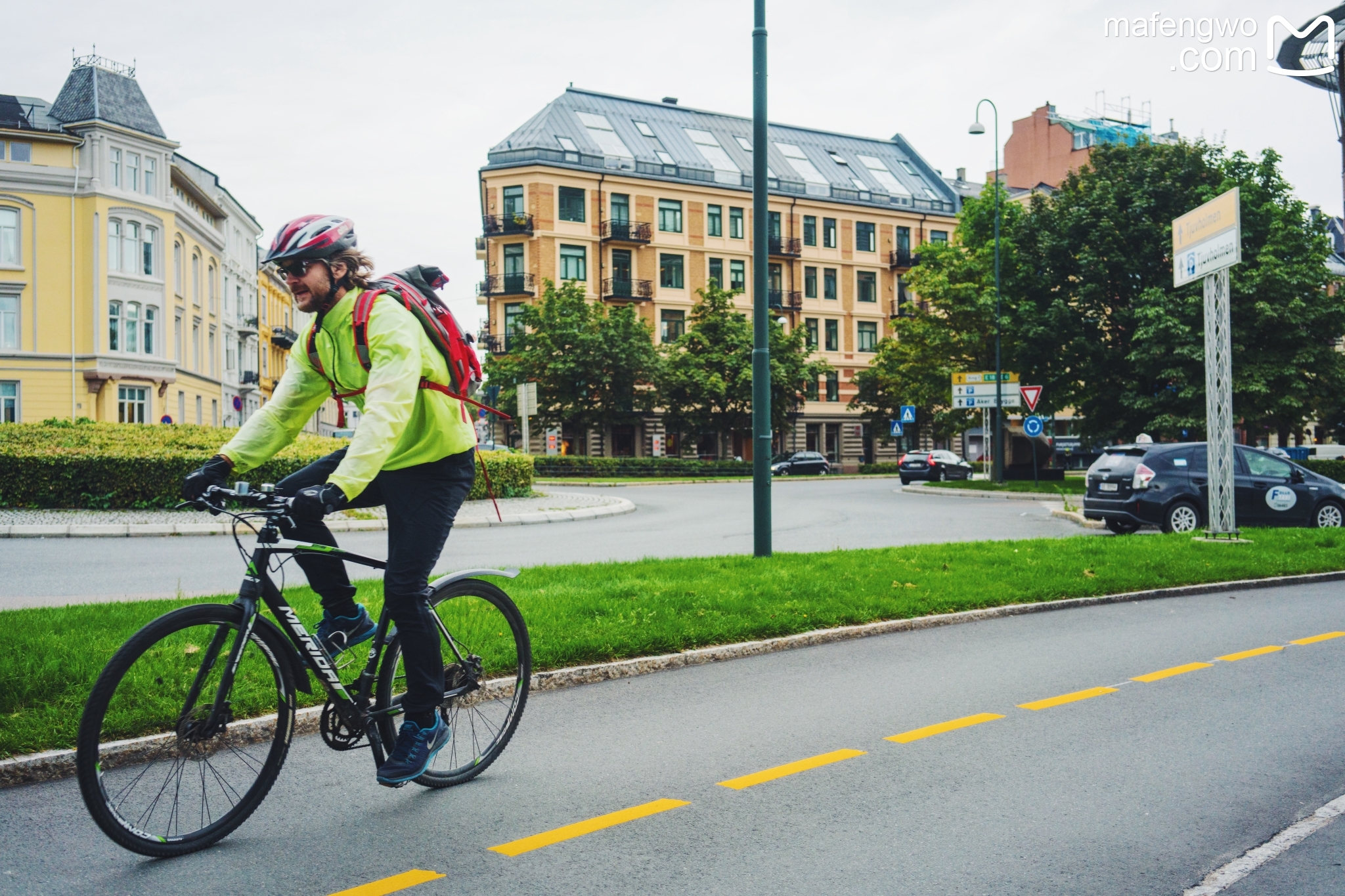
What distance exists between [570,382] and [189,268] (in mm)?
19235

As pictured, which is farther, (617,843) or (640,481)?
(640,481)

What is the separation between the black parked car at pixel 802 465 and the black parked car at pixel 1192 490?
120ft

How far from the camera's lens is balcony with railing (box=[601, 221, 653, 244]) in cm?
6056

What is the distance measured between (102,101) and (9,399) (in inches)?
507

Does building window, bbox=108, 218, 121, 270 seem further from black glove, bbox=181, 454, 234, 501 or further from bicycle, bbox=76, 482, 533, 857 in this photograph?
bicycle, bbox=76, 482, 533, 857

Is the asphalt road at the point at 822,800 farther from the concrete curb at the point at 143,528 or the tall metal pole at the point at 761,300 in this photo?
the concrete curb at the point at 143,528

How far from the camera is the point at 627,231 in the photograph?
60938 mm

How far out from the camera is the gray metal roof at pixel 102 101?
47.9 m

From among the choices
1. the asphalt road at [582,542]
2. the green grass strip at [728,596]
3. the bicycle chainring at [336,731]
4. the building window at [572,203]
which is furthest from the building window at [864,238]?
the bicycle chainring at [336,731]

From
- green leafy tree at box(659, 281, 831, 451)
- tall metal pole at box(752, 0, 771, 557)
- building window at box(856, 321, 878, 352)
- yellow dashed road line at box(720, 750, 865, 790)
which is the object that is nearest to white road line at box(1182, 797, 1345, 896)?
yellow dashed road line at box(720, 750, 865, 790)

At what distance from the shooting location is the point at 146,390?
163 ft

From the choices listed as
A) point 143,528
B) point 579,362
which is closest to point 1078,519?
point 143,528

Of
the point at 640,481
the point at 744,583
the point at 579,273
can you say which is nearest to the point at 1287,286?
the point at 640,481

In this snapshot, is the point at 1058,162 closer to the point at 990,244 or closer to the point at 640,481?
the point at 990,244
